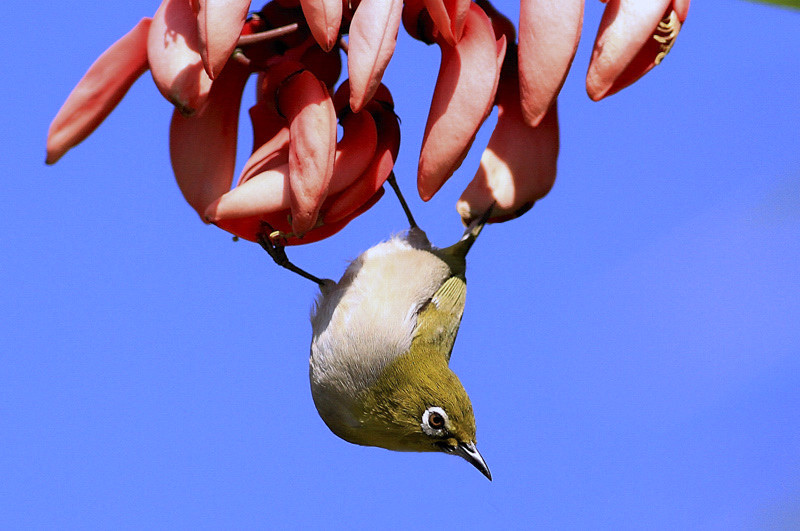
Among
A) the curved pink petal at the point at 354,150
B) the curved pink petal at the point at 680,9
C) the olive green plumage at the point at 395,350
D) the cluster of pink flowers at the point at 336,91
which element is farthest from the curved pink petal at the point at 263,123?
the olive green plumage at the point at 395,350

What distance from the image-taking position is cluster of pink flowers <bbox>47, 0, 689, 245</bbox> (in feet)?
4.30

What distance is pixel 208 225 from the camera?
5.04 ft

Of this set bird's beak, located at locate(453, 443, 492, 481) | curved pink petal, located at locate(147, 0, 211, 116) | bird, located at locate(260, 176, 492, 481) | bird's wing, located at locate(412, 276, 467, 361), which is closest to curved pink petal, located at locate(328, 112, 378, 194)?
curved pink petal, located at locate(147, 0, 211, 116)

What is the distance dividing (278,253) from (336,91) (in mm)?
404

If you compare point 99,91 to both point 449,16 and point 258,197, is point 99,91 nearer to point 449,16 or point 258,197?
point 258,197

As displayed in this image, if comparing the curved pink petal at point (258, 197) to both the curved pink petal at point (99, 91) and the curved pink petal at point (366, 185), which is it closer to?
the curved pink petal at point (366, 185)

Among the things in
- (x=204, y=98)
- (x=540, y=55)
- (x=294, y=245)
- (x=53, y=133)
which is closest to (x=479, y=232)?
(x=294, y=245)

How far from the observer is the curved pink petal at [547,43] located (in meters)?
1.37

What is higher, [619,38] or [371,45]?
[619,38]

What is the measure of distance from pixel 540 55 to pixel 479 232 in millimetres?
464

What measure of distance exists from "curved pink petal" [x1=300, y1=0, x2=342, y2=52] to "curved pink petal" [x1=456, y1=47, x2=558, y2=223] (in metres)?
0.40

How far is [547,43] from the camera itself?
54.2 inches

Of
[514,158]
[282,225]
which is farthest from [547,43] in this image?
[282,225]

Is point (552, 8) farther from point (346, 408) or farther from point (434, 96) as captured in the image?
point (346, 408)
